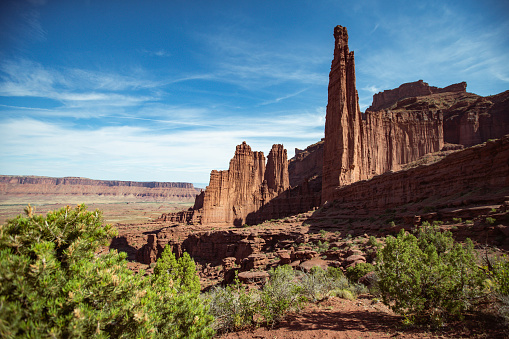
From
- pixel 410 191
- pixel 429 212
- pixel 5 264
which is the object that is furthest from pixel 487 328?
pixel 410 191

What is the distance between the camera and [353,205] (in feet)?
113

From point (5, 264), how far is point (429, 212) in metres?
25.2

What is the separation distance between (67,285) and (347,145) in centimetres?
4367

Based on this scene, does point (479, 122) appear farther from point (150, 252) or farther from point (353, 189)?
point (150, 252)

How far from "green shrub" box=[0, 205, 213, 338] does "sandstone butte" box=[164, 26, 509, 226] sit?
39.3m

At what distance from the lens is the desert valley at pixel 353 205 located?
932 centimetres

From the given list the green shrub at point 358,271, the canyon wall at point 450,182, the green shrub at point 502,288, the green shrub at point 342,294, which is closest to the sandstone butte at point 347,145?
the canyon wall at point 450,182

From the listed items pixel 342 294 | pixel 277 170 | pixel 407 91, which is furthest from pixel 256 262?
pixel 407 91

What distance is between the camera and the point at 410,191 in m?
27.1

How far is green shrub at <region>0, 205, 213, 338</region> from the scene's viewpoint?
3.59 metres

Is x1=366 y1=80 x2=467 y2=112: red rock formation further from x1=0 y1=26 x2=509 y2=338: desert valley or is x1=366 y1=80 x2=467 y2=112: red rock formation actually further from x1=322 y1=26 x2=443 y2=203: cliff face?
x1=322 y1=26 x2=443 y2=203: cliff face

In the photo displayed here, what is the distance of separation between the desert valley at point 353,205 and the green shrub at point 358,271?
19 centimetres

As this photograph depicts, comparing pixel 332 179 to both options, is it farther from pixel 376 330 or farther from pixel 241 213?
pixel 376 330

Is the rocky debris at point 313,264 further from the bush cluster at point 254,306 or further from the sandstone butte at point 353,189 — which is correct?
the bush cluster at point 254,306
